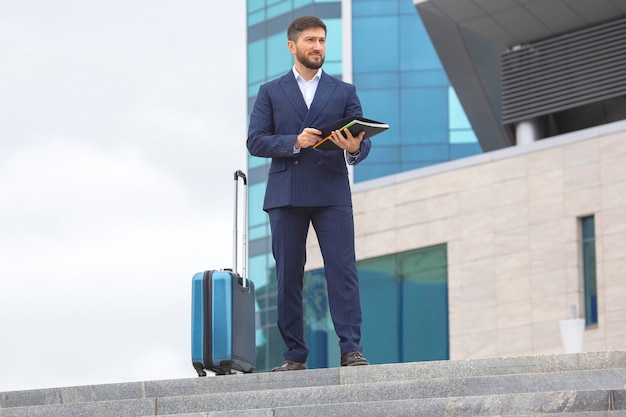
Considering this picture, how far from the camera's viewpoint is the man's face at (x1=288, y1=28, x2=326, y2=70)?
367 inches

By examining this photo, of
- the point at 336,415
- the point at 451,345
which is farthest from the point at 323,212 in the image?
the point at 451,345

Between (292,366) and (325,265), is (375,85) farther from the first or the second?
(292,366)

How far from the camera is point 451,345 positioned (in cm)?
3003

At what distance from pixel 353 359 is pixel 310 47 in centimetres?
187

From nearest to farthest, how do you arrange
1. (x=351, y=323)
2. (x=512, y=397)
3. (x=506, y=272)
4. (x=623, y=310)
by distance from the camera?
(x=512, y=397) → (x=351, y=323) → (x=623, y=310) → (x=506, y=272)

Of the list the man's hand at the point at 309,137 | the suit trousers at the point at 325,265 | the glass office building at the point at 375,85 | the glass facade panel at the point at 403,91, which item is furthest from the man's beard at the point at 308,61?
the glass facade panel at the point at 403,91

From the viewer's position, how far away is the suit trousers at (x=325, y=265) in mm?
9367

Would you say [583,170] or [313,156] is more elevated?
[583,170]

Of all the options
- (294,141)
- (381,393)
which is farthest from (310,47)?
(381,393)

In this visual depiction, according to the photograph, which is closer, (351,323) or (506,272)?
(351,323)

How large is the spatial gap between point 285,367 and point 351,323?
475 mm

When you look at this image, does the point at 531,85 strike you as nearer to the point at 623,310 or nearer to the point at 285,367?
the point at 623,310

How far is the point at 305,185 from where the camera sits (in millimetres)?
9469

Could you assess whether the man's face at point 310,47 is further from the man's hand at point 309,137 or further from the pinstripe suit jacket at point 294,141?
the man's hand at point 309,137
